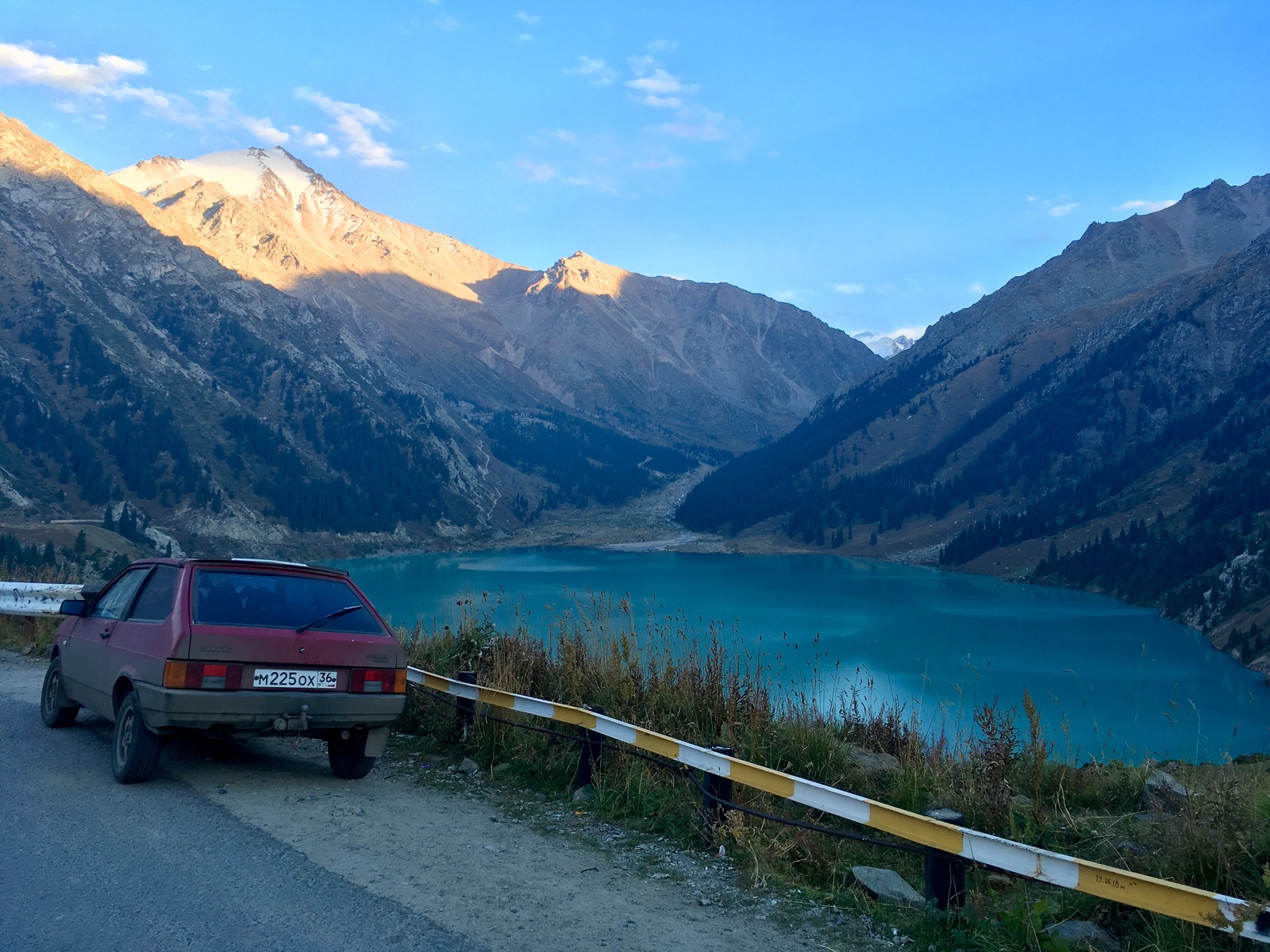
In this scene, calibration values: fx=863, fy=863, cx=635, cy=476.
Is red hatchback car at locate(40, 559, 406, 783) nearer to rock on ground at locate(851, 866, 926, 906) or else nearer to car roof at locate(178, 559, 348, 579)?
car roof at locate(178, 559, 348, 579)

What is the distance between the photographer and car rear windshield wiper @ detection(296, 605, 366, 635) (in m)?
6.65

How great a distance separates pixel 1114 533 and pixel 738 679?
312ft

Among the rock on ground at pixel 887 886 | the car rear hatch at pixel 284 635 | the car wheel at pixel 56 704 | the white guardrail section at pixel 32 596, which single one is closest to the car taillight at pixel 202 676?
the car rear hatch at pixel 284 635

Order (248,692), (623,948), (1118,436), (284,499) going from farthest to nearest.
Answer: (1118,436) → (284,499) → (248,692) → (623,948)

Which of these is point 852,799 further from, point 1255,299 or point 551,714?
point 1255,299

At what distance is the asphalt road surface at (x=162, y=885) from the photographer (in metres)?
4.07

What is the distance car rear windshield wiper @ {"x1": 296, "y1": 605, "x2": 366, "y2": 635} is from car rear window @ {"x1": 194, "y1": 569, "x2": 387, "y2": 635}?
0.02 m

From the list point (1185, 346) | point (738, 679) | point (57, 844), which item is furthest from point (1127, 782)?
point (1185, 346)

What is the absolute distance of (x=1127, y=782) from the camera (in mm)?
6816

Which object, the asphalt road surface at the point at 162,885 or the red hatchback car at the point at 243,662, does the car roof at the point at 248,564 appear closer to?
the red hatchback car at the point at 243,662

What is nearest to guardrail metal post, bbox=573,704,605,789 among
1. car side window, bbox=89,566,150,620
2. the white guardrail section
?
car side window, bbox=89,566,150,620

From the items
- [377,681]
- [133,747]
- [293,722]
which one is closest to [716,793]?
[377,681]

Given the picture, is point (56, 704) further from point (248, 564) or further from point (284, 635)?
point (284, 635)

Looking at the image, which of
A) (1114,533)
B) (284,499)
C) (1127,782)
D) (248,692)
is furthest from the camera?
(284,499)
